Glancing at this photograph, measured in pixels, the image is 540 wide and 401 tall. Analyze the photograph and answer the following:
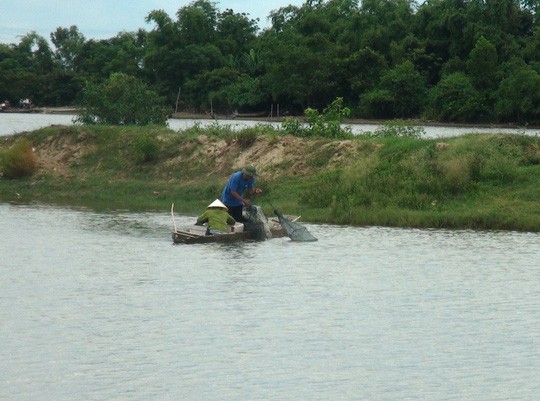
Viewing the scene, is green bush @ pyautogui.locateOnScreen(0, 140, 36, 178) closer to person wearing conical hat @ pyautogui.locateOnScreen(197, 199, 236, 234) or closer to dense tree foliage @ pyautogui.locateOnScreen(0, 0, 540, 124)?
person wearing conical hat @ pyautogui.locateOnScreen(197, 199, 236, 234)

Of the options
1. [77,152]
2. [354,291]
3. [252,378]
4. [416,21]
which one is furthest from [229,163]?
[416,21]

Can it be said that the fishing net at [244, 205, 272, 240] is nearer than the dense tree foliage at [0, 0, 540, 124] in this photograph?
Yes

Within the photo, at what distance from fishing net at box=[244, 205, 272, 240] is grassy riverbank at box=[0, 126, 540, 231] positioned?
314cm

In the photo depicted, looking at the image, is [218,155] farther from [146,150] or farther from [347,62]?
[347,62]

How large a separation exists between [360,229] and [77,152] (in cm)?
1231

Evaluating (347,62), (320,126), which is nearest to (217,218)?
(320,126)

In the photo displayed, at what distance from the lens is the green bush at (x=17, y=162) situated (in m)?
31.7

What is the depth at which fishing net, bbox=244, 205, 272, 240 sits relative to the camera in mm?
21594

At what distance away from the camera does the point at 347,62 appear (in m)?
64.6

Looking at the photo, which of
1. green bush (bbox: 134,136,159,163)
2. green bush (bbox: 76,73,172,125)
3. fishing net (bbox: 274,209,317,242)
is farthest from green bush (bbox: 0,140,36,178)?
fishing net (bbox: 274,209,317,242)

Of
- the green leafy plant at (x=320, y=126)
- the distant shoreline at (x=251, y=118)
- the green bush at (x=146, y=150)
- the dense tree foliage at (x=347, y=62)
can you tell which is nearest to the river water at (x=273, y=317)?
the green leafy plant at (x=320, y=126)

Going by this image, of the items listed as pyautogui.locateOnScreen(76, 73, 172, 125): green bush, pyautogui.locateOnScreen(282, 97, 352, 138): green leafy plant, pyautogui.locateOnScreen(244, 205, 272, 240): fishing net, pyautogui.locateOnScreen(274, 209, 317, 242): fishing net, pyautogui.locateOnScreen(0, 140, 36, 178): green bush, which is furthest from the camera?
pyautogui.locateOnScreen(76, 73, 172, 125): green bush

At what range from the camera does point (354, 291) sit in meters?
17.0

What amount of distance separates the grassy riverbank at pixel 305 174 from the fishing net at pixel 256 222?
3.14 meters
